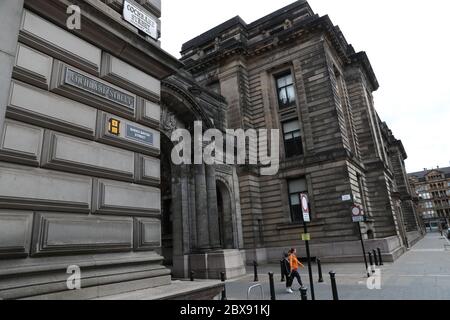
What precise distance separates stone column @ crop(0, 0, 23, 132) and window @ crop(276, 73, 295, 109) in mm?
22074

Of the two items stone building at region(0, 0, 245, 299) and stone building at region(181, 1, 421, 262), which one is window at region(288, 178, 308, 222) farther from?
stone building at region(0, 0, 245, 299)

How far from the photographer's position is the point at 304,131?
23.3 meters

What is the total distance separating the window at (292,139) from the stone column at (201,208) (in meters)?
9.13

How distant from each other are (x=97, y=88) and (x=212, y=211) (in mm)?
12542

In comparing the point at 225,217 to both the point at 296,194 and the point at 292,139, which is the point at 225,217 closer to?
the point at 296,194

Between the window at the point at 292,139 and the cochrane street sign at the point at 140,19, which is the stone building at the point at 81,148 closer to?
the cochrane street sign at the point at 140,19

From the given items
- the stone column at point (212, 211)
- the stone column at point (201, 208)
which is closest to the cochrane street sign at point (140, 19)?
the stone column at point (201, 208)

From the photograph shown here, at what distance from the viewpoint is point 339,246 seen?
65.0ft

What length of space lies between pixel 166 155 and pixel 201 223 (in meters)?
4.22

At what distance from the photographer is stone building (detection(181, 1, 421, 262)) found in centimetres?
2095

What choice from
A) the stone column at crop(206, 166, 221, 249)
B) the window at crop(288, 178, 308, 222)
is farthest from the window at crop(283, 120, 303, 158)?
the stone column at crop(206, 166, 221, 249)

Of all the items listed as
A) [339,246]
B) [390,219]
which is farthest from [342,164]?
[390,219]

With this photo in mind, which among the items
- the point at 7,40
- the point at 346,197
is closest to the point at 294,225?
the point at 346,197

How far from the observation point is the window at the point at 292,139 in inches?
941
